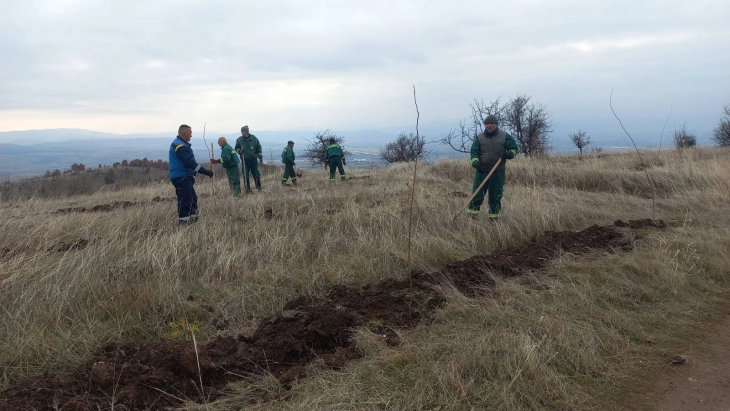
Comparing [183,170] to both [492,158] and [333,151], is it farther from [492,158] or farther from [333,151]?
[333,151]

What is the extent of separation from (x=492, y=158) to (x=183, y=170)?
16.2 ft

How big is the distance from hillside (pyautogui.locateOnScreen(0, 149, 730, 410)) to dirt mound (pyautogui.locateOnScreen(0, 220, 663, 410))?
1cm

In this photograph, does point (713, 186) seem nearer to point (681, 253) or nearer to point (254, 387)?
point (681, 253)

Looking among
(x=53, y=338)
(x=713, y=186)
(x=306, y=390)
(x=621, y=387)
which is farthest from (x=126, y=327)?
(x=713, y=186)

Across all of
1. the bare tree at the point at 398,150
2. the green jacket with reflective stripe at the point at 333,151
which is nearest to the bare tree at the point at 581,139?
the bare tree at the point at 398,150

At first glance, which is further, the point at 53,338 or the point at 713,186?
the point at 713,186

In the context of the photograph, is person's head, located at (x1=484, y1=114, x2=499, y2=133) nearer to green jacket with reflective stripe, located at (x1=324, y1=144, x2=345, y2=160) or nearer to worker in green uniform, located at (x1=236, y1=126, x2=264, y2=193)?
worker in green uniform, located at (x1=236, y1=126, x2=264, y2=193)

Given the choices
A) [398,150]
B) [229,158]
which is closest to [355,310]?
[229,158]

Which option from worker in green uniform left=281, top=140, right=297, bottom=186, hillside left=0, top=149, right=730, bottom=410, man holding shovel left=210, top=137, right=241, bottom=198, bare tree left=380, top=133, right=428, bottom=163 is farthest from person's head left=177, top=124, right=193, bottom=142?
bare tree left=380, top=133, right=428, bottom=163

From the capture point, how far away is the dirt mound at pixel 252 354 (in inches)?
107

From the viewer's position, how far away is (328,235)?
19.7ft

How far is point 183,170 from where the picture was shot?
7.29 metres

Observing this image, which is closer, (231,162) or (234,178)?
(231,162)

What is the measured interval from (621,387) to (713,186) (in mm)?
8425
